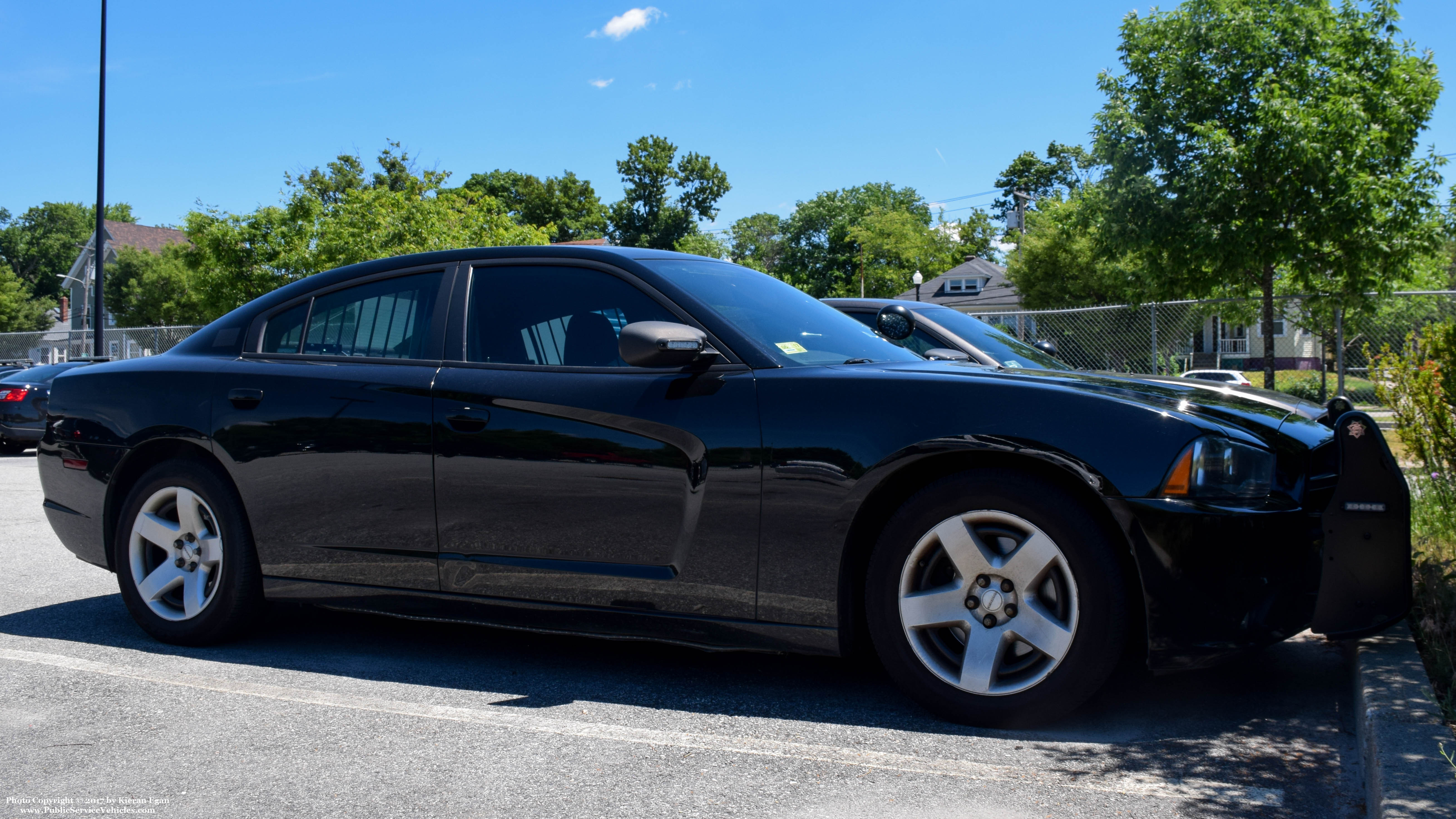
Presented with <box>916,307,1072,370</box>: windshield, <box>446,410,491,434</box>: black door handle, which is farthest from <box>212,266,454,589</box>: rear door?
<box>916,307,1072,370</box>: windshield

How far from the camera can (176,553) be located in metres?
4.25

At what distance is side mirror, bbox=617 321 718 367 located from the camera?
3.33 meters

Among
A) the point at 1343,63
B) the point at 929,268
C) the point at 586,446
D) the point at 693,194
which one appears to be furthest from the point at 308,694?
the point at 693,194

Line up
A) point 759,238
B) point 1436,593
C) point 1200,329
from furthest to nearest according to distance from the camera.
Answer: point 759,238, point 1200,329, point 1436,593

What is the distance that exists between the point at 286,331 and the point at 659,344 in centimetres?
184

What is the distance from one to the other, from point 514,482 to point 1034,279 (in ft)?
136

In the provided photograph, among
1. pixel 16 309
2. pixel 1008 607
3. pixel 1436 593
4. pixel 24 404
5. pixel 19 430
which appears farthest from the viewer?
pixel 16 309

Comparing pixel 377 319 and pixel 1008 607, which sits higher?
pixel 377 319

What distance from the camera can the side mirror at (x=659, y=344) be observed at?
10.9ft

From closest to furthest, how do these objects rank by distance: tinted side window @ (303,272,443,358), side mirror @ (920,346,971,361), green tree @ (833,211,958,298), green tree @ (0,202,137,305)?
1. tinted side window @ (303,272,443,358)
2. side mirror @ (920,346,971,361)
3. green tree @ (833,211,958,298)
4. green tree @ (0,202,137,305)

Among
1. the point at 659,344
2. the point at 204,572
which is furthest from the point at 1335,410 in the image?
the point at 204,572

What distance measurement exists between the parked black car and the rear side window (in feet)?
40.1

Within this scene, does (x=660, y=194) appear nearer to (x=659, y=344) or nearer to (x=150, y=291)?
(x=150, y=291)

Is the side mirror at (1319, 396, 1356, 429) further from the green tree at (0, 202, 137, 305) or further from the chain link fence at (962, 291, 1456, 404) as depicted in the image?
the green tree at (0, 202, 137, 305)
